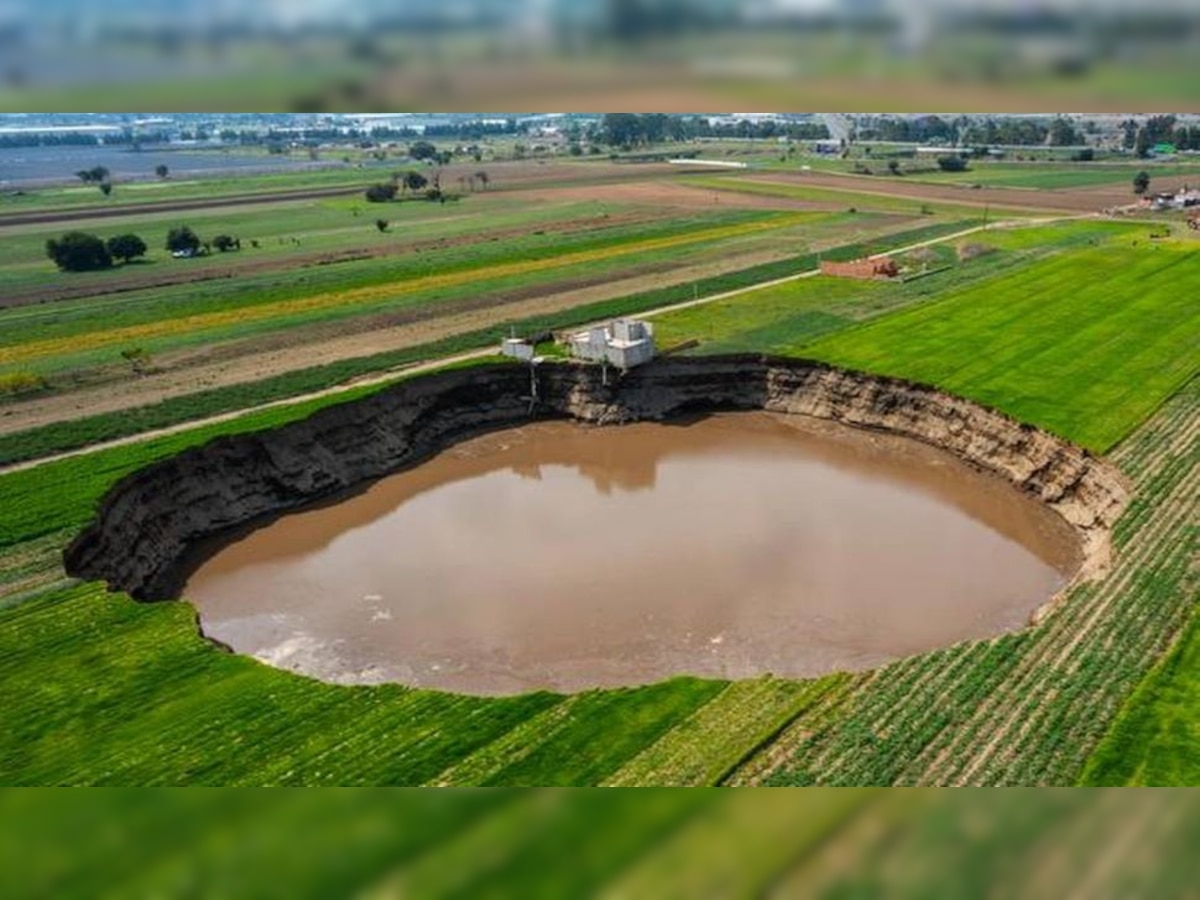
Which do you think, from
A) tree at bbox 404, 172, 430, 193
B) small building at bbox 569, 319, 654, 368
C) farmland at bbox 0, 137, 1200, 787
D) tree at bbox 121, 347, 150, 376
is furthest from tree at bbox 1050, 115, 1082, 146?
tree at bbox 121, 347, 150, 376

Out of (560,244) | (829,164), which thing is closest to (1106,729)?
(560,244)

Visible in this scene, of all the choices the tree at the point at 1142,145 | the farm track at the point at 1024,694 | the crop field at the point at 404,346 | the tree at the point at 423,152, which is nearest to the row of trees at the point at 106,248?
the crop field at the point at 404,346

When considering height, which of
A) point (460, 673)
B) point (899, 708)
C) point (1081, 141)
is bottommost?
point (460, 673)

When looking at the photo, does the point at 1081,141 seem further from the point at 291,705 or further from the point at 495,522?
the point at 291,705

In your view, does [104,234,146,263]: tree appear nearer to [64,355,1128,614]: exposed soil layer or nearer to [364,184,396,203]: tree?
[364,184,396,203]: tree

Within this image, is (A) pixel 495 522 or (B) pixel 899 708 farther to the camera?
(A) pixel 495 522

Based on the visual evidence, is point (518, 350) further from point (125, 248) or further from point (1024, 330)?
point (125, 248)

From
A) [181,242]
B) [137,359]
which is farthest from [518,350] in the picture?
[181,242]
